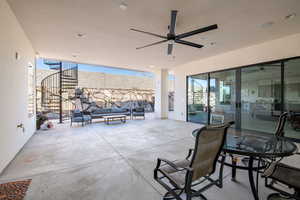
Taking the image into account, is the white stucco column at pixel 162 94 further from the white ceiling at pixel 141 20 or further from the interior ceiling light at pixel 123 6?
the interior ceiling light at pixel 123 6

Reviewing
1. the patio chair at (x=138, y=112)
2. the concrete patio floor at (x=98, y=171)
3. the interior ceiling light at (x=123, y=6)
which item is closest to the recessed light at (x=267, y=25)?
the interior ceiling light at (x=123, y=6)

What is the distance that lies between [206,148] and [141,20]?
2799mm

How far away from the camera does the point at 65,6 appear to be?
7.98ft

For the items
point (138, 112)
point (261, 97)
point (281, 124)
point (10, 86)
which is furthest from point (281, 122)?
point (138, 112)

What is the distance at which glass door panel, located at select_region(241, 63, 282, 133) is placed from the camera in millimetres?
3848

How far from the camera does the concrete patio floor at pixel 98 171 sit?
166 centimetres

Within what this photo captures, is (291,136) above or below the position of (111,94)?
below

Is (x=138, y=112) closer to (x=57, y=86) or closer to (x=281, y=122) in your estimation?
(x=57, y=86)

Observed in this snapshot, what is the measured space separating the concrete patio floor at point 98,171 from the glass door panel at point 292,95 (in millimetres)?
2791

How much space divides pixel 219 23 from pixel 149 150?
10.7 feet

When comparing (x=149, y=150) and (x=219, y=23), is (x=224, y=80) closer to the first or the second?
(x=219, y=23)

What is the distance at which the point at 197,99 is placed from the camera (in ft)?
20.1

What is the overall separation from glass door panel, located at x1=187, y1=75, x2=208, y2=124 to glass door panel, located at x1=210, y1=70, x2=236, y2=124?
0.32m

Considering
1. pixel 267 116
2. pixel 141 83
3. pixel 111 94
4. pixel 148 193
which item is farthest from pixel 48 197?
pixel 141 83
